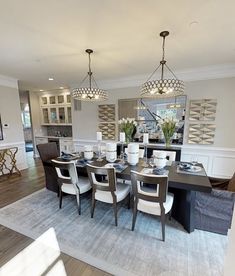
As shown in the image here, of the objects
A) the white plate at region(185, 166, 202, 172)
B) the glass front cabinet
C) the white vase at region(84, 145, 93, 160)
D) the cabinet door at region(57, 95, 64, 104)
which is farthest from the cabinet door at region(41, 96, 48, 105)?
the white plate at region(185, 166, 202, 172)

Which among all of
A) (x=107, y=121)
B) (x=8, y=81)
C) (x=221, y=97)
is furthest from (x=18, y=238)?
(x=221, y=97)

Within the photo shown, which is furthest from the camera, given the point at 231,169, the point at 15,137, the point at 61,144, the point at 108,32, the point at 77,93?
the point at 61,144

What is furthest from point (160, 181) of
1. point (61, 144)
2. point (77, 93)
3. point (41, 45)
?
point (61, 144)

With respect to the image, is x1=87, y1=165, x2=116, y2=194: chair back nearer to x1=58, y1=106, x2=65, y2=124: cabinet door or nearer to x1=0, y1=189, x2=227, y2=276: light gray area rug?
x1=0, y1=189, x2=227, y2=276: light gray area rug

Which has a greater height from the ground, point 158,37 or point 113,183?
point 158,37

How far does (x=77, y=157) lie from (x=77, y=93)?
1.22 m

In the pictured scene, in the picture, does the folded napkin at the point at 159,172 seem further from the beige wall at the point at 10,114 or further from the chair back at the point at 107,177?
the beige wall at the point at 10,114

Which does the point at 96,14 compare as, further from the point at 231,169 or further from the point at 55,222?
the point at 231,169

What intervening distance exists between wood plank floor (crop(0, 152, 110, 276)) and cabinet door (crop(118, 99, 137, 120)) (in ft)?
9.20

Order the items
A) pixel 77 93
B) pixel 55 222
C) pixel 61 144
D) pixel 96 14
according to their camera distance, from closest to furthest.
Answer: pixel 96 14
pixel 55 222
pixel 77 93
pixel 61 144

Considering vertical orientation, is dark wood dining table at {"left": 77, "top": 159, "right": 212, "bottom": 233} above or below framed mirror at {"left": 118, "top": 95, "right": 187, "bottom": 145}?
below

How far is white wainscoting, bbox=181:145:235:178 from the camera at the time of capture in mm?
3693

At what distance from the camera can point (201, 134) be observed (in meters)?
3.86

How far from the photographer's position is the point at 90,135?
5164 mm
